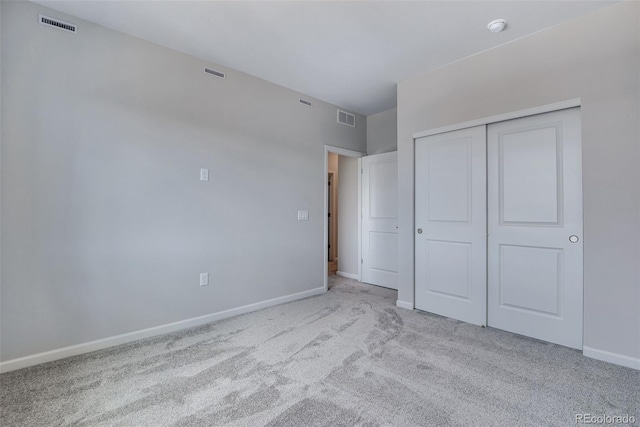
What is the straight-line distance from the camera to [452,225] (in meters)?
3.10

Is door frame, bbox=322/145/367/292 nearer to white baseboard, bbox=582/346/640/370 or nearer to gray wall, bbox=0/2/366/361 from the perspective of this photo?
gray wall, bbox=0/2/366/361

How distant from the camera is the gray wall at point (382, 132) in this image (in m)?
4.46

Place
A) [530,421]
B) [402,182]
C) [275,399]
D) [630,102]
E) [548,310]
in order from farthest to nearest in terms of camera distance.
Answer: [402,182], [548,310], [630,102], [275,399], [530,421]

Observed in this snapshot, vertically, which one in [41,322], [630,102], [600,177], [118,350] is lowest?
[118,350]

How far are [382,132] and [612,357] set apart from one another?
361 cm

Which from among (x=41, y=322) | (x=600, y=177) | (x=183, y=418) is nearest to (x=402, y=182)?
(x=600, y=177)

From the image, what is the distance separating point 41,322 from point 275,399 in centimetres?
191

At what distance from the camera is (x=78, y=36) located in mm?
2336

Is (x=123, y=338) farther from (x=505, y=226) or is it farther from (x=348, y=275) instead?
(x=505, y=226)

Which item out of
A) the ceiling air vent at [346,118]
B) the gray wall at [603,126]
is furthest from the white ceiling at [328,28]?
the ceiling air vent at [346,118]

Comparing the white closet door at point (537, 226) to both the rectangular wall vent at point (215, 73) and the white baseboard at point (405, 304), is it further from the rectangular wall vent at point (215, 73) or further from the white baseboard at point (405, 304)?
the rectangular wall vent at point (215, 73)

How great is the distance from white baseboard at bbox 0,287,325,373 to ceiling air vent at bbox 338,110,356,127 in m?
2.73

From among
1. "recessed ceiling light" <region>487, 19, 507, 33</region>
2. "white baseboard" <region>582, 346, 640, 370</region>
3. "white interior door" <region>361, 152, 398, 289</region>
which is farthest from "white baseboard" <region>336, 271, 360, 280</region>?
"recessed ceiling light" <region>487, 19, 507, 33</region>

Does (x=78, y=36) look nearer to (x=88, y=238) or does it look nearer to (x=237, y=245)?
(x=88, y=238)
